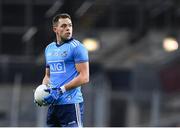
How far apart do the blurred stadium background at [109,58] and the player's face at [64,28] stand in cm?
910

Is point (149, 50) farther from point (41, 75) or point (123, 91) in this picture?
point (41, 75)

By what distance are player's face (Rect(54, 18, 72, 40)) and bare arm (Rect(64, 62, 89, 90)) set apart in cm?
31

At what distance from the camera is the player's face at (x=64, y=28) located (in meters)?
7.86

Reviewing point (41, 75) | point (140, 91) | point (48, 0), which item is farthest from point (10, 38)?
point (140, 91)

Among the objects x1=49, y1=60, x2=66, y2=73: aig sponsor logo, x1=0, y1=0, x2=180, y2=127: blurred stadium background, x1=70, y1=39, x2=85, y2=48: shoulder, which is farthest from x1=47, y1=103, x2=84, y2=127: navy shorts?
x1=0, y1=0, x2=180, y2=127: blurred stadium background

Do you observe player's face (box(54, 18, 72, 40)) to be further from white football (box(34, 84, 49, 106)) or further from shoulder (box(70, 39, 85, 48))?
white football (box(34, 84, 49, 106))

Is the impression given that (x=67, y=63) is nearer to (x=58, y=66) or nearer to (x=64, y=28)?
(x=58, y=66)

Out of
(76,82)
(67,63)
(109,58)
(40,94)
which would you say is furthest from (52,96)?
(109,58)

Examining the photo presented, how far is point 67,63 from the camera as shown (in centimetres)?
795

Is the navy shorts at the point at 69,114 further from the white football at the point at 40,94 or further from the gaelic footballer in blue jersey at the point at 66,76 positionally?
the white football at the point at 40,94

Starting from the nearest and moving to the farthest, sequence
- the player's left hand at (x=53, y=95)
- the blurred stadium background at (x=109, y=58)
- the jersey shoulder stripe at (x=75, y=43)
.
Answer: the player's left hand at (x=53, y=95), the jersey shoulder stripe at (x=75, y=43), the blurred stadium background at (x=109, y=58)

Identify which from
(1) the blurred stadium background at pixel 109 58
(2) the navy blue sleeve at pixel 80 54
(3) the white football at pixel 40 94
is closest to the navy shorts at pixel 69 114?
(3) the white football at pixel 40 94

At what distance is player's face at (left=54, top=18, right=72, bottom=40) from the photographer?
25.8 feet

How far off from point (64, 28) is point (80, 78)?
512 millimetres
